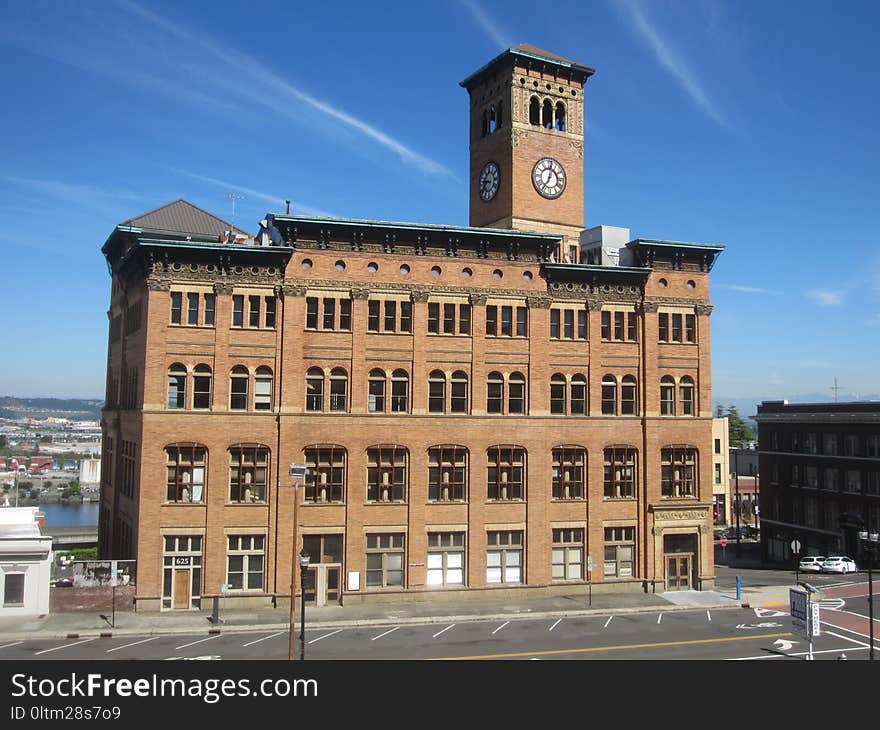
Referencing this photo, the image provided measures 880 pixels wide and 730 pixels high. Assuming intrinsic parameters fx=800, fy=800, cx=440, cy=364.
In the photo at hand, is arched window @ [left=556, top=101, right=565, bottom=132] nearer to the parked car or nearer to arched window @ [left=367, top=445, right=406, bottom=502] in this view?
arched window @ [left=367, top=445, right=406, bottom=502]

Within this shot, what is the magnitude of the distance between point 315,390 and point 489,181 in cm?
2174

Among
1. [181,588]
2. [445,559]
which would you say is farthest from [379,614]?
[181,588]

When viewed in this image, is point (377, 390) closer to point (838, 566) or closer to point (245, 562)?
point (245, 562)

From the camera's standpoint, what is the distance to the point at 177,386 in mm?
41438

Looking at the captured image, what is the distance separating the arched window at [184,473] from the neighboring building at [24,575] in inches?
244

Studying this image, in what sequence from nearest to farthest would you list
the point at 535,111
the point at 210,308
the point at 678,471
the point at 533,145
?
the point at 210,308
the point at 678,471
the point at 533,145
the point at 535,111

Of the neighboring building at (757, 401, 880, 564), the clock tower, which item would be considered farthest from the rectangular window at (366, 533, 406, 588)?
the neighboring building at (757, 401, 880, 564)

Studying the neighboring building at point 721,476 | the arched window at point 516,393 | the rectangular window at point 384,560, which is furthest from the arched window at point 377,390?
the neighboring building at point 721,476

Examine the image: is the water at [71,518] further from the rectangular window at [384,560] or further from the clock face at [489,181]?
the rectangular window at [384,560]

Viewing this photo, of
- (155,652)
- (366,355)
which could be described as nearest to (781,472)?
(366,355)

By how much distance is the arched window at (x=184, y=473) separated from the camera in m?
40.7

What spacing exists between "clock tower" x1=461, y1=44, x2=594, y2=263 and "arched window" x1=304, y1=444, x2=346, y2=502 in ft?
66.0

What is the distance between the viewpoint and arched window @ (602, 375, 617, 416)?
48.0 metres
